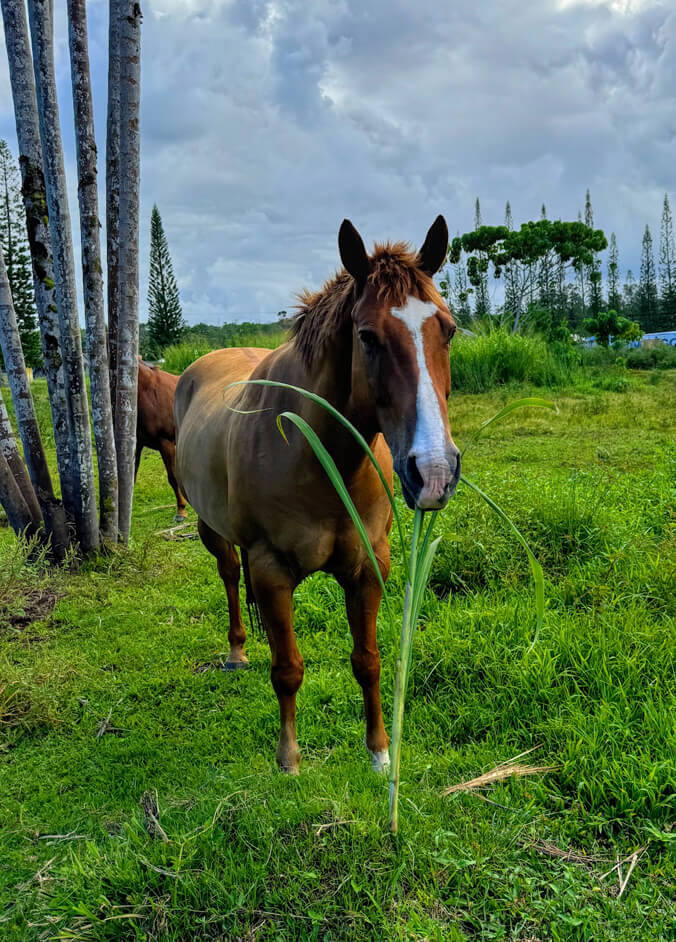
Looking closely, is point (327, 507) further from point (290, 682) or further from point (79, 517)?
point (79, 517)

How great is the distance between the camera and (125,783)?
257cm

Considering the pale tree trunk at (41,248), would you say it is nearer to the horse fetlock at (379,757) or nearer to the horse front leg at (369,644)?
the horse front leg at (369,644)

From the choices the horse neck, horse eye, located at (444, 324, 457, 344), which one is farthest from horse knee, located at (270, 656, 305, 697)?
horse eye, located at (444, 324, 457, 344)

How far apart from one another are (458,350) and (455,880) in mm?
11568

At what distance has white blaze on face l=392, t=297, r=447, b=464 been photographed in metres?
1.52

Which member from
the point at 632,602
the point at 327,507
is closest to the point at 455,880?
the point at 327,507

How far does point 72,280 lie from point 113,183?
85cm

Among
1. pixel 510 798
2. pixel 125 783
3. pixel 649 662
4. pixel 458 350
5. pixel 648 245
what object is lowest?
pixel 125 783

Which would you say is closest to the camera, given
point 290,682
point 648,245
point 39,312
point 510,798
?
point 510,798

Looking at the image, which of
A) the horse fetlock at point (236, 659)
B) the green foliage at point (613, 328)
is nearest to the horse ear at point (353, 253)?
the horse fetlock at point (236, 659)

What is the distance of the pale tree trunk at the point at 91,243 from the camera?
4469 mm

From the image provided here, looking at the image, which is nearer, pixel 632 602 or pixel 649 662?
pixel 649 662

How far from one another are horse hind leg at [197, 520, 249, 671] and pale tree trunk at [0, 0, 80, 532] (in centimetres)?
168

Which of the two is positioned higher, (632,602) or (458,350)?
(458,350)
